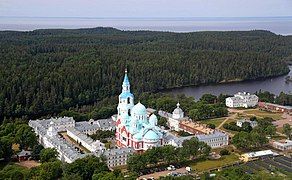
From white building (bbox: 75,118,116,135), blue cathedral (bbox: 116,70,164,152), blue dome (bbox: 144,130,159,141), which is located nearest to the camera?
blue dome (bbox: 144,130,159,141)

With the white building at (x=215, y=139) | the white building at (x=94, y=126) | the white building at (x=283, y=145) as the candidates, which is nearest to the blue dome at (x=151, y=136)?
the white building at (x=215, y=139)

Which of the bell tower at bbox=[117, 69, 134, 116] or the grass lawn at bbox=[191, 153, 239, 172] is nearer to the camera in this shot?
the grass lawn at bbox=[191, 153, 239, 172]

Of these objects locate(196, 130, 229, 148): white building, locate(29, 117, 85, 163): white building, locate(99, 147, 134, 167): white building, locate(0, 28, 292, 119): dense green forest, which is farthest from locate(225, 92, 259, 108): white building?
locate(99, 147, 134, 167): white building

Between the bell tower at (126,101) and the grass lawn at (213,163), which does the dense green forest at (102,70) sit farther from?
the grass lawn at (213,163)

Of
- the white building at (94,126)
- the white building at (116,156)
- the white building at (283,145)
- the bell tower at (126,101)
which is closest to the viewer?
the white building at (116,156)

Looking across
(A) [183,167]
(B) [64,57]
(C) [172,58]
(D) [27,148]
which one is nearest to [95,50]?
(B) [64,57]

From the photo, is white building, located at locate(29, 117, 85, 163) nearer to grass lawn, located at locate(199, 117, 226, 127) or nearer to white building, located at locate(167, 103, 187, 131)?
white building, located at locate(167, 103, 187, 131)

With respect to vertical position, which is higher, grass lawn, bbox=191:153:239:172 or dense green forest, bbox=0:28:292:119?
dense green forest, bbox=0:28:292:119

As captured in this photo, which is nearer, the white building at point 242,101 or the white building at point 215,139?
the white building at point 215,139
